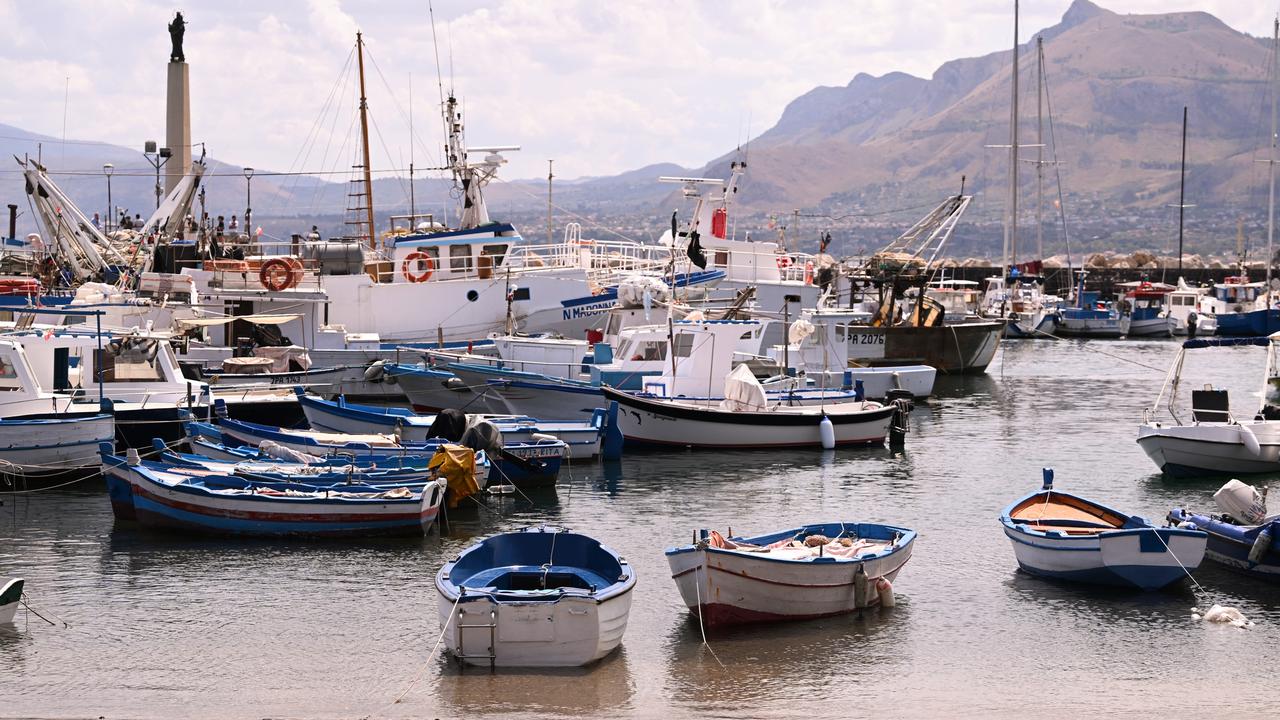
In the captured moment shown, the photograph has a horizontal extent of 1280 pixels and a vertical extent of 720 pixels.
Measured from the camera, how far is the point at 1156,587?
A: 2014 cm

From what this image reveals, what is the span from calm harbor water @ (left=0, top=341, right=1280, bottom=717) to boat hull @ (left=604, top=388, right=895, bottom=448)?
3657mm

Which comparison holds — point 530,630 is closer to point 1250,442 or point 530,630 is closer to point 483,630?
point 483,630

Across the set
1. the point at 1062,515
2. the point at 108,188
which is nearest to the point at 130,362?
the point at 1062,515

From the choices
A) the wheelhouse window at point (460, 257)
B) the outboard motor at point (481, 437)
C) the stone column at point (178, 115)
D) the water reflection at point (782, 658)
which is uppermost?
the stone column at point (178, 115)

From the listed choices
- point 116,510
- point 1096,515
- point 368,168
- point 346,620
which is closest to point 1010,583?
point 1096,515

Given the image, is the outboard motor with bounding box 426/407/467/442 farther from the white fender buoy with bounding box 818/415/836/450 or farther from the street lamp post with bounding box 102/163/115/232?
the street lamp post with bounding box 102/163/115/232

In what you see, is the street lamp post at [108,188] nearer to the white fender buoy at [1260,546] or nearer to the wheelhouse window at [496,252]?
the wheelhouse window at [496,252]

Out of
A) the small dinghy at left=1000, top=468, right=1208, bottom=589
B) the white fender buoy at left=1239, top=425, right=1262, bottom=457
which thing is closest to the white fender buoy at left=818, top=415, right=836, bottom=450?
the white fender buoy at left=1239, top=425, right=1262, bottom=457

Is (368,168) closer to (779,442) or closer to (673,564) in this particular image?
(779,442)

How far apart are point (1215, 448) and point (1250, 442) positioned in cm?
73

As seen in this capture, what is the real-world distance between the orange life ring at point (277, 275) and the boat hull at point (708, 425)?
14475mm

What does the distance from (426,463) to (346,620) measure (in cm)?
718

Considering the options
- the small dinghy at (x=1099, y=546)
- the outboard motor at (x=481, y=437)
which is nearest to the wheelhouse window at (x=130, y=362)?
the outboard motor at (x=481, y=437)

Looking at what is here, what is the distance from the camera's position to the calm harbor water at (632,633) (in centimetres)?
1597
